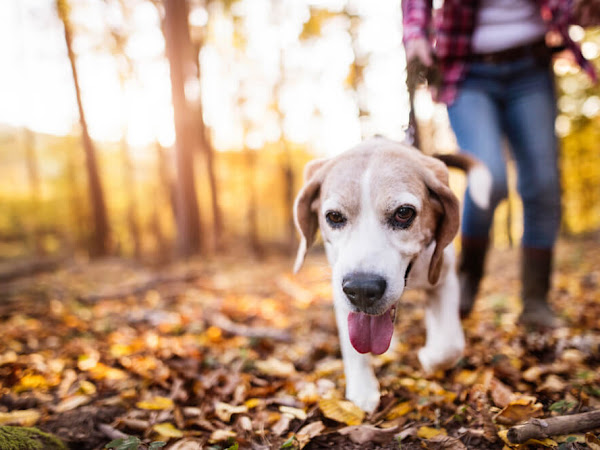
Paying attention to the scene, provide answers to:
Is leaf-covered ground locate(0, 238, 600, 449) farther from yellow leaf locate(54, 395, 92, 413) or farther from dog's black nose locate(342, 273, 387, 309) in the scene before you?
dog's black nose locate(342, 273, 387, 309)

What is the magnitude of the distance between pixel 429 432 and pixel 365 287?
0.72 m

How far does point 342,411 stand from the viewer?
76.0 inches

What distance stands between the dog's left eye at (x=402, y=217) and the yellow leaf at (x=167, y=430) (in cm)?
144

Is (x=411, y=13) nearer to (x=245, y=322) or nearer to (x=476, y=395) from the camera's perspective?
(x=476, y=395)

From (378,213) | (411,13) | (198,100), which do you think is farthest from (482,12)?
(198,100)

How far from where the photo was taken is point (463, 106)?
8.59ft

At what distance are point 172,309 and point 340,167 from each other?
3.25 m

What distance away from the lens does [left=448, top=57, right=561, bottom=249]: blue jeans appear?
8.46 ft

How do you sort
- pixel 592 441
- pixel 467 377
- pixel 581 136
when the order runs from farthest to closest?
1. pixel 581 136
2. pixel 467 377
3. pixel 592 441

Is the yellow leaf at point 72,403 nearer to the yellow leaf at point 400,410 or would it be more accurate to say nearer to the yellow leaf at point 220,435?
the yellow leaf at point 220,435

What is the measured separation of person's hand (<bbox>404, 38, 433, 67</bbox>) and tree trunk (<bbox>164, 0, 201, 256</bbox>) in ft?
26.8

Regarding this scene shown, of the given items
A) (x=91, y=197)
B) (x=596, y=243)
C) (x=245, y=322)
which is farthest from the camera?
(x=91, y=197)

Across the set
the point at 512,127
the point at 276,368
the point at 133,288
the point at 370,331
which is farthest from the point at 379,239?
the point at 133,288

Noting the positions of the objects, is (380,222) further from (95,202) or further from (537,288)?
(95,202)
